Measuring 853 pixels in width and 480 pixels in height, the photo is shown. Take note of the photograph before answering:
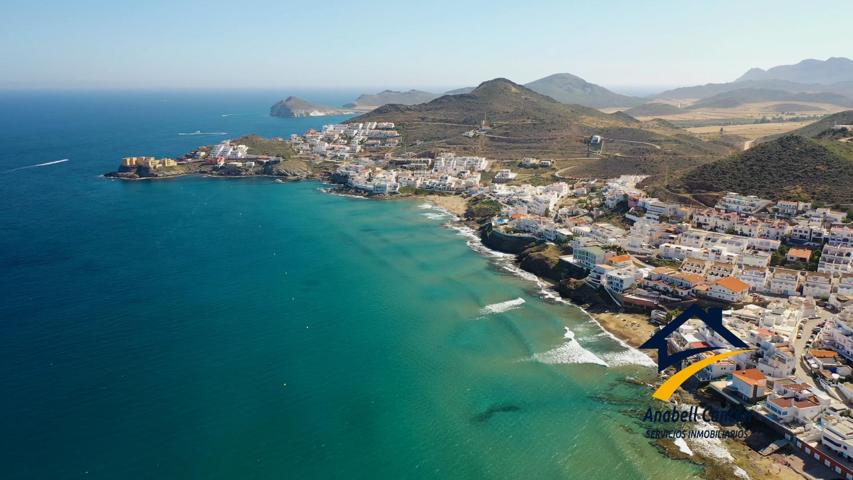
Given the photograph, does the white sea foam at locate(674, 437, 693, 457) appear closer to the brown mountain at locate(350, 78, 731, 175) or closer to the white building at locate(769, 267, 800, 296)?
the white building at locate(769, 267, 800, 296)

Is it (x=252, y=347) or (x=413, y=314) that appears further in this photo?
(x=413, y=314)

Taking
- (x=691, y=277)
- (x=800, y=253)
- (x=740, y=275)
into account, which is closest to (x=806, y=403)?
(x=691, y=277)

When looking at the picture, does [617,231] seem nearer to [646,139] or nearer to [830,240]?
[830,240]

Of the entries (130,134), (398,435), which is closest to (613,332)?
(398,435)

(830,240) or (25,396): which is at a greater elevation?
(830,240)

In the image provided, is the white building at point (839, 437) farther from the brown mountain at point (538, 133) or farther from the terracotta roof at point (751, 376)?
the brown mountain at point (538, 133)

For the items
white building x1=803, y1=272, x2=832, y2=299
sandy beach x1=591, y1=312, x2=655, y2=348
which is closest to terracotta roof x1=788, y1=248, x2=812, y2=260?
white building x1=803, y1=272, x2=832, y2=299
